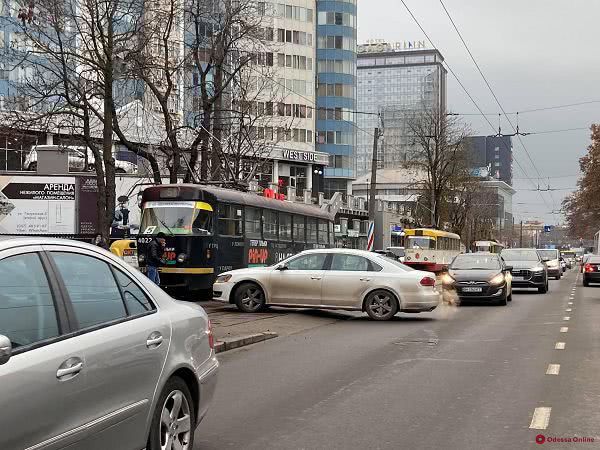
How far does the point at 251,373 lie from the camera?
913cm

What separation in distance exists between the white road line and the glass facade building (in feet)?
280

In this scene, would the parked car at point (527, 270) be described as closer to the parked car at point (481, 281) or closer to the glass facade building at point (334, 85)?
the parked car at point (481, 281)

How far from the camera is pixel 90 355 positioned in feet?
13.1

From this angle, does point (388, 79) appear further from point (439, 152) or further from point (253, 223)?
point (253, 223)

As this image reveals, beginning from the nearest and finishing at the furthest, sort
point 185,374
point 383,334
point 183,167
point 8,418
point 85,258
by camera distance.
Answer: point 8,418 → point 85,258 → point 185,374 → point 383,334 → point 183,167

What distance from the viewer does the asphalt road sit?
611cm

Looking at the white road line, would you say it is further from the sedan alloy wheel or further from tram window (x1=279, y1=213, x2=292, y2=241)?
tram window (x1=279, y1=213, x2=292, y2=241)

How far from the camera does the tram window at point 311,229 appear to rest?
89.8 feet

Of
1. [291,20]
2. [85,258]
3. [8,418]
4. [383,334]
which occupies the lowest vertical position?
[383,334]

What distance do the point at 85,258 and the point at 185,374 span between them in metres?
1.15

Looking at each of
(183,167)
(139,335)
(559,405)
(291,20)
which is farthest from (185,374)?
(291,20)

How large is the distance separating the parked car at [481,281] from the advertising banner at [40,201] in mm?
20031

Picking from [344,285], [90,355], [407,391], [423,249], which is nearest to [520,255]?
[344,285]

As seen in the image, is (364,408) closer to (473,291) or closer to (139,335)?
(139,335)
